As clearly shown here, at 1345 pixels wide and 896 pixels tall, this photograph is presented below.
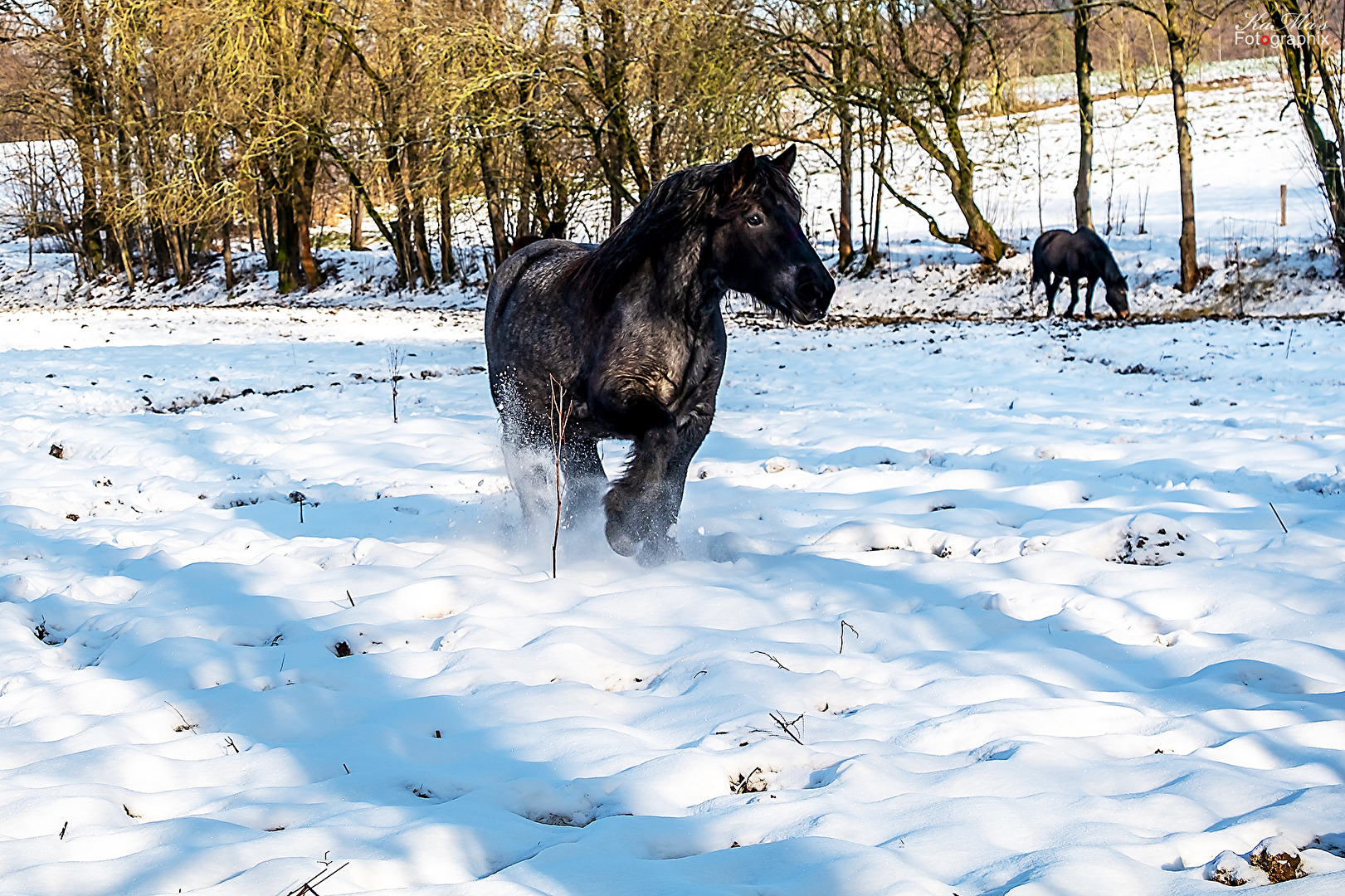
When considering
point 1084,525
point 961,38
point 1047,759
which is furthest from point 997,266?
point 1047,759

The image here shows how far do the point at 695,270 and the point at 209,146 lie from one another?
25.8 m

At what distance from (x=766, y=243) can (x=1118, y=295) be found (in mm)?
14343

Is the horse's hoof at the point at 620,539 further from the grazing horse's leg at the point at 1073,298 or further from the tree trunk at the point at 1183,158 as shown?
the tree trunk at the point at 1183,158

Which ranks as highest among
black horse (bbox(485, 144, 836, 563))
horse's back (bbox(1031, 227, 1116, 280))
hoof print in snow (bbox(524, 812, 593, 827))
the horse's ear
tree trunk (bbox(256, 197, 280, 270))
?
tree trunk (bbox(256, 197, 280, 270))

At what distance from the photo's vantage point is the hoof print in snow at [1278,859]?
1.95 m

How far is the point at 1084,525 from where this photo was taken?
4586 millimetres

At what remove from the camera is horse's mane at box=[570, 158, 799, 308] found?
411 cm

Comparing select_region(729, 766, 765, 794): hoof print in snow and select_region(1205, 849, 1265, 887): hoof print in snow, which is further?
select_region(729, 766, 765, 794): hoof print in snow

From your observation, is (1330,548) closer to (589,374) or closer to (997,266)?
(589,374)

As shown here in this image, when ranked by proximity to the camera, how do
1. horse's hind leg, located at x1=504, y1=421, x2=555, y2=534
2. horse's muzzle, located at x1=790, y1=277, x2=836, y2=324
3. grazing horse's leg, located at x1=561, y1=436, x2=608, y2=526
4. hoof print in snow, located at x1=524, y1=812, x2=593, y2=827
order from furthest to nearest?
horse's hind leg, located at x1=504, y1=421, x2=555, y2=534, grazing horse's leg, located at x1=561, y1=436, x2=608, y2=526, horse's muzzle, located at x1=790, y1=277, x2=836, y2=324, hoof print in snow, located at x1=524, y1=812, x2=593, y2=827

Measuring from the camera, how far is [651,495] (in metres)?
4.29

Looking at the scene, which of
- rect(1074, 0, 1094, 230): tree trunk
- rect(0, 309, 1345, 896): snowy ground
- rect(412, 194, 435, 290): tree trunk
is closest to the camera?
rect(0, 309, 1345, 896): snowy ground

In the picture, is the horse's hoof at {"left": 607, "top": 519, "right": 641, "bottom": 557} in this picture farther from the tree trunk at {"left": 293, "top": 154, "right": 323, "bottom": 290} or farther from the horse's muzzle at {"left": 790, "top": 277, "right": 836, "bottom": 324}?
the tree trunk at {"left": 293, "top": 154, "right": 323, "bottom": 290}

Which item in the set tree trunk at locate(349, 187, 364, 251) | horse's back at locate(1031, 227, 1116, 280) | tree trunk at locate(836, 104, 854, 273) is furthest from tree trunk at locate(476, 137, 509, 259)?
horse's back at locate(1031, 227, 1116, 280)
